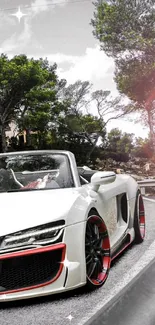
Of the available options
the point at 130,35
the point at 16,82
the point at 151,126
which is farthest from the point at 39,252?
the point at 16,82

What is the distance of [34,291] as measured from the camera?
11.7 feet

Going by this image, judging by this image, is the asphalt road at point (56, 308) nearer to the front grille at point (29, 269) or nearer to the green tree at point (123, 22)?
the front grille at point (29, 269)

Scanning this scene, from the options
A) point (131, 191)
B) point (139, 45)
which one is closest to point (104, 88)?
point (139, 45)

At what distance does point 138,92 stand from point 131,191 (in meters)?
33.1

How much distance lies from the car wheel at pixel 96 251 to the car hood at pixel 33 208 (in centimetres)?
30

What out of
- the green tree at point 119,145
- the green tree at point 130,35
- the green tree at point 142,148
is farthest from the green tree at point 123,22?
the green tree at point 119,145

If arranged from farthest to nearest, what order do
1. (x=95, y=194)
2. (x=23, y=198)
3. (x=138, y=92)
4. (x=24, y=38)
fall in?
1. (x=24, y=38)
2. (x=138, y=92)
3. (x=95, y=194)
4. (x=23, y=198)

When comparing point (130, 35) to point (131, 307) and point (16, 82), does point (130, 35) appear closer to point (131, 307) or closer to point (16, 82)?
point (16, 82)

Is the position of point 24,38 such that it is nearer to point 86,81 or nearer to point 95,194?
point 86,81

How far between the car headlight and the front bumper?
0.05 meters

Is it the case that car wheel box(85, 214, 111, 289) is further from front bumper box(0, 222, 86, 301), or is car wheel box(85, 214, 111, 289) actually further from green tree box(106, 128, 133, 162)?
green tree box(106, 128, 133, 162)

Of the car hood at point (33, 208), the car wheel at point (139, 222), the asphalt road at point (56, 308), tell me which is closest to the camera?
the asphalt road at point (56, 308)

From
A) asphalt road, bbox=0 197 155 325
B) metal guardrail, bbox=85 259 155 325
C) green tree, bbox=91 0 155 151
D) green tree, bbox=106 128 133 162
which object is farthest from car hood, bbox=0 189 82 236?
green tree, bbox=106 128 133 162

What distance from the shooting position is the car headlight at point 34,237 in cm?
348
